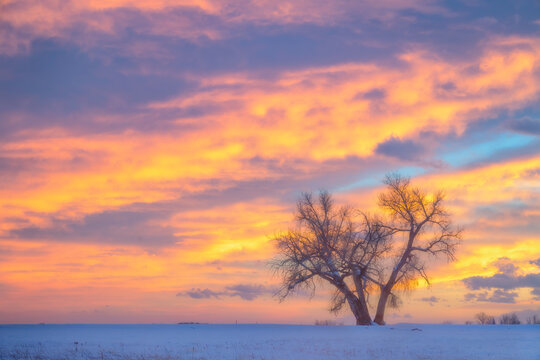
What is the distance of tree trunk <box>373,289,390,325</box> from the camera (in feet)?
143

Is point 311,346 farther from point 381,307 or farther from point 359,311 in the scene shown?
point 381,307

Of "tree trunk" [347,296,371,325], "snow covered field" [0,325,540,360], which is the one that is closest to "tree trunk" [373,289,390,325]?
"tree trunk" [347,296,371,325]

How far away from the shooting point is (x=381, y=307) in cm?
4378

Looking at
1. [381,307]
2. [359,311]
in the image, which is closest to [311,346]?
[359,311]

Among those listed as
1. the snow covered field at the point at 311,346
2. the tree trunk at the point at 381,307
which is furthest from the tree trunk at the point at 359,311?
the snow covered field at the point at 311,346

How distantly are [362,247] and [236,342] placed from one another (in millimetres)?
13838

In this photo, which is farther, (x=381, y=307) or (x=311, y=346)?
(x=381, y=307)

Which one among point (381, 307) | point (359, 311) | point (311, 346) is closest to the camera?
point (311, 346)

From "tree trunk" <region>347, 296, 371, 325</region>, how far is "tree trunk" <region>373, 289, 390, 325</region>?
1.01 m

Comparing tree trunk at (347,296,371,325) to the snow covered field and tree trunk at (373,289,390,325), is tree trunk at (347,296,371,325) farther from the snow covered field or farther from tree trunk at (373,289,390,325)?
the snow covered field

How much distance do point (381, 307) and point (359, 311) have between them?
1.93 meters

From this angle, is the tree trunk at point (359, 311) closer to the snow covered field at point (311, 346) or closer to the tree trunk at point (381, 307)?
the tree trunk at point (381, 307)

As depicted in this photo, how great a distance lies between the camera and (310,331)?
3891cm

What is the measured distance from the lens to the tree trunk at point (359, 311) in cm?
A: 4288
